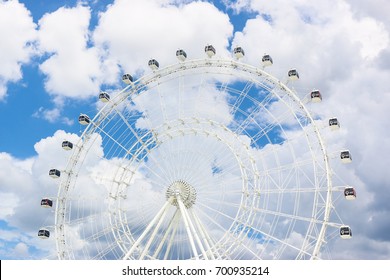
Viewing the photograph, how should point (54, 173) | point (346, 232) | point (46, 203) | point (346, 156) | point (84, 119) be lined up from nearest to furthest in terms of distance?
1. point (346, 232)
2. point (346, 156)
3. point (46, 203)
4. point (54, 173)
5. point (84, 119)

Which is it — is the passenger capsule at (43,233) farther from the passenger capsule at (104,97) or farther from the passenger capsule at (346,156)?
the passenger capsule at (346,156)

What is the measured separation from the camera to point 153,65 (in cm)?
4866

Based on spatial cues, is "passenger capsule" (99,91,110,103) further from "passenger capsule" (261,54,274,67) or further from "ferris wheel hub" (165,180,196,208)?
"passenger capsule" (261,54,274,67)

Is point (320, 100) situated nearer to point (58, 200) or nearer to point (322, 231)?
point (322, 231)

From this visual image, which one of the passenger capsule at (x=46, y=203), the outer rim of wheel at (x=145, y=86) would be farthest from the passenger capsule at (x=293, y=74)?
the passenger capsule at (x=46, y=203)

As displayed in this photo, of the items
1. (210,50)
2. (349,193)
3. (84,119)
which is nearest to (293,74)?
(210,50)

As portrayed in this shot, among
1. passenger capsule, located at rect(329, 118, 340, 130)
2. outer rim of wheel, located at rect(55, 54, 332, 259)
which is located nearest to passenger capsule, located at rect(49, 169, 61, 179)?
outer rim of wheel, located at rect(55, 54, 332, 259)

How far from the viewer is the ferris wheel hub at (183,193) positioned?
44.4 meters

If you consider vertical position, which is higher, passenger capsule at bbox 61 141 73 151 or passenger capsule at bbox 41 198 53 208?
passenger capsule at bbox 61 141 73 151

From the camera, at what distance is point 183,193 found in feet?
146

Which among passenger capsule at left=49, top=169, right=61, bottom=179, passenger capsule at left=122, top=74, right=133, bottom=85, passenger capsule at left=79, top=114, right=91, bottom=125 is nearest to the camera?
passenger capsule at left=122, top=74, right=133, bottom=85

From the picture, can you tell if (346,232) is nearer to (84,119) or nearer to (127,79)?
(127,79)

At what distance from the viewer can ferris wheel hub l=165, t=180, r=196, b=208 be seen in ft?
146
